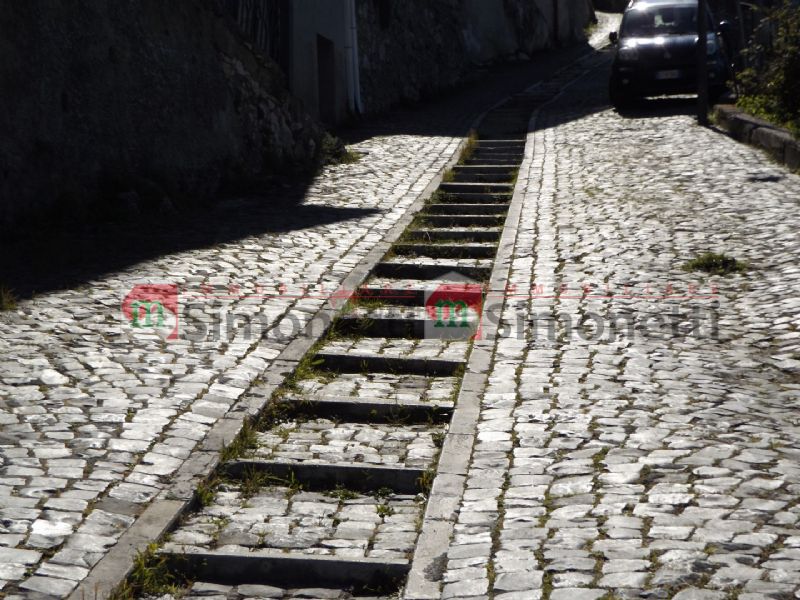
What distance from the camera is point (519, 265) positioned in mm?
9961

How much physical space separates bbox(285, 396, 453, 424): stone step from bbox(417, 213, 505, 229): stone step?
5.34m

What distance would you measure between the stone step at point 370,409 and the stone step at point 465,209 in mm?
5836

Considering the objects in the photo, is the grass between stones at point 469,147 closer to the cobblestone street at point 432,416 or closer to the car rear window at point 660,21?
the cobblestone street at point 432,416

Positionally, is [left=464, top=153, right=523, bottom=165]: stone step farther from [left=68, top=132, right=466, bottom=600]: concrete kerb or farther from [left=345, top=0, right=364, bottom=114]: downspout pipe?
[left=68, top=132, right=466, bottom=600]: concrete kerb

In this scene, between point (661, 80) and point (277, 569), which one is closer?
point (277, 569)

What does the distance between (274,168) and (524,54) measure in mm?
21184

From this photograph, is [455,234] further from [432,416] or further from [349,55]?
[349,55]

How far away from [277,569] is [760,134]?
11.9 m

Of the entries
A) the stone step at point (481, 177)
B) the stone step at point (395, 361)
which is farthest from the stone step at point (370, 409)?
the stone step at point (481, 177)

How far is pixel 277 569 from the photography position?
486 centimetres

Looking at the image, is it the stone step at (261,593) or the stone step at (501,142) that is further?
the stone step at (501,142)

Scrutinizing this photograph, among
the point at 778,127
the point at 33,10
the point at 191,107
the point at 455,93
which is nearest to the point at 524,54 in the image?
the point at 455,93

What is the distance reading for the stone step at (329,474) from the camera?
5750mm
